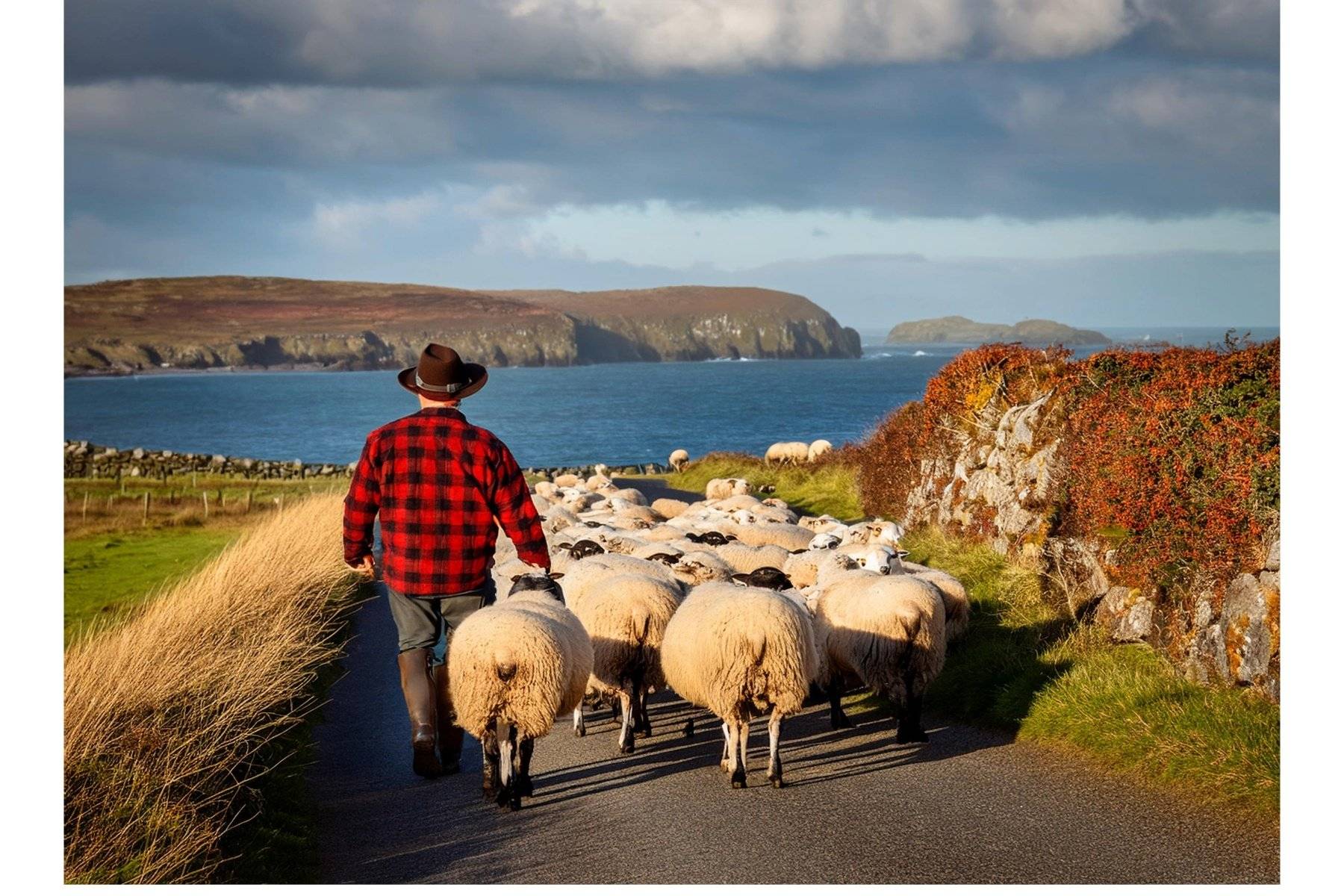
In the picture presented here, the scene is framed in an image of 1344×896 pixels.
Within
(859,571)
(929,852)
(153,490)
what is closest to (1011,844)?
(929,852)

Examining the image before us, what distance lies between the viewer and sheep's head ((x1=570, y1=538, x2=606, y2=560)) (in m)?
12.2

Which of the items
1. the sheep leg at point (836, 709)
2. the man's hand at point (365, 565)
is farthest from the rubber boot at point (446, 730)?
the sheep leg at point (836, 709)

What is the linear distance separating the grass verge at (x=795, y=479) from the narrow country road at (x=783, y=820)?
15.1 meters

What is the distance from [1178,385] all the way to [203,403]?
181700mm

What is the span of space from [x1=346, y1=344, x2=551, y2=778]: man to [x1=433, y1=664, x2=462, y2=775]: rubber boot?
0.6 inches

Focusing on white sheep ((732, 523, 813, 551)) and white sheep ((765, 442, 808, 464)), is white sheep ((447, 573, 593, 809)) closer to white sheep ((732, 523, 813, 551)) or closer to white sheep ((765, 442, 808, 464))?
white sheep ((732, 523, 813, 551))

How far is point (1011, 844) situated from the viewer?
6.87 m

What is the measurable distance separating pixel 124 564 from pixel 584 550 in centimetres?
1565

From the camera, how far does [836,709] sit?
32.8 ft

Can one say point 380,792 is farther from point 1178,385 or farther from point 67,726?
point 1178,385

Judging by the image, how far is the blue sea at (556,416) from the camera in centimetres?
8212

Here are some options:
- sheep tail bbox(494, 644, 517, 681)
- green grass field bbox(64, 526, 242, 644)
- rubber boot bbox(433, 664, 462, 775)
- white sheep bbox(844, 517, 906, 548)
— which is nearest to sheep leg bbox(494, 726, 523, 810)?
sheep tail bbox(494, 644, 517, 681)

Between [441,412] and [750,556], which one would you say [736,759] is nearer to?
[441,412]

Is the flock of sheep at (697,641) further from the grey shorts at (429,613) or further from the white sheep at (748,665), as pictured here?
the grey shorts at (429,613)
